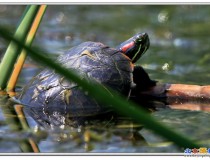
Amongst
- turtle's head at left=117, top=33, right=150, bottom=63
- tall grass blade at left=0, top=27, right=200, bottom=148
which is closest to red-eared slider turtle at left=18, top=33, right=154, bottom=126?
turtle's head at left=117, top=33, right=150, bottom=63

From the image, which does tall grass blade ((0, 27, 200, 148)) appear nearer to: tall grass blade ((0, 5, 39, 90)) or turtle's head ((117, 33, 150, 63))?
tall grass blade ((0, 5, 39, 90))

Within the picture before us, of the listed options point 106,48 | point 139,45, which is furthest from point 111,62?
point 139,45

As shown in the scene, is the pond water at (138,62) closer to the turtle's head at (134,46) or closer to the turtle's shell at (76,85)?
the turtle's shell at (76,85)

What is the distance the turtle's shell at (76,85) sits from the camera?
2797mm

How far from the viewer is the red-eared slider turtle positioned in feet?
9.18

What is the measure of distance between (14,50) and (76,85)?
1.31ft

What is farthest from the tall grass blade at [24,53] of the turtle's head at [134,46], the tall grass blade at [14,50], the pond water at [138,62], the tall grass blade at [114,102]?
the tall grass blade at [114,102]

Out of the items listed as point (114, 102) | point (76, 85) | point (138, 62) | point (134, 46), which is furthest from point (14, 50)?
point (114, 102)

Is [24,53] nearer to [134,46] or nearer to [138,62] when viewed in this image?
[134,46]

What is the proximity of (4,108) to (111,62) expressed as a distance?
0.68 m

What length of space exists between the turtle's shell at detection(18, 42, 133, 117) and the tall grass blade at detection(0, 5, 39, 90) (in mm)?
147

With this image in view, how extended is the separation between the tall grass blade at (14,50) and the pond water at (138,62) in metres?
0.11

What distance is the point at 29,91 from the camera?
2.95 metres

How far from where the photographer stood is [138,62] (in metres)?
4.11
